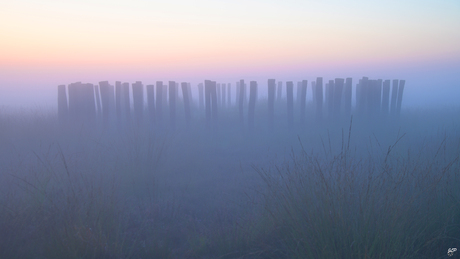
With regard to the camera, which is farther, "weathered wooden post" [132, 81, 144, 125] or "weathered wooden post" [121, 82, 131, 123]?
"weathered wooden post" [121, 82, 131, 123]

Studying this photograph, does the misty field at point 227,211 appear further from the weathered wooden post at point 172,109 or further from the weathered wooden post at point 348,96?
the weathered wooden post at point 348,96

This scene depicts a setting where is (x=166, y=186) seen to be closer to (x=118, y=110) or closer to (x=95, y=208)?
(x=95, y=208)

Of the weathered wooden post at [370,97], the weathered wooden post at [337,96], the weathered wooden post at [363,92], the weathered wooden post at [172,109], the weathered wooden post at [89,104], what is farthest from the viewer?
the weathered wooden post at [370,97]

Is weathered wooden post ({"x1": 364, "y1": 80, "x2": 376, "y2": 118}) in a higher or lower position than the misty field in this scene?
higher

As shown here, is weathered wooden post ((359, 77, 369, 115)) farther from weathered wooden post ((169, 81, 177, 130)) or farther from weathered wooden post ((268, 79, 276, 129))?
weathered wooden post ((169, 81, 177, 130))

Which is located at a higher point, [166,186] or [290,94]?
[290,94]

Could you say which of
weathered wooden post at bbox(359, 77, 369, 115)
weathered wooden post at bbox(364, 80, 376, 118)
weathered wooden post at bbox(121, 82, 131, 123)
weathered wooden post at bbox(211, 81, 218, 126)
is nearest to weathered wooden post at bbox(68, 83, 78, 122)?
weathered wooden post at bbox(121, 82, 131, 123)

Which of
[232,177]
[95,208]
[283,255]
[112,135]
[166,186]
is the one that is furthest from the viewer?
[112,135]

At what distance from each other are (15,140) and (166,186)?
4773mm

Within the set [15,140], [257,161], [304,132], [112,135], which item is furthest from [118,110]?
[304,132]

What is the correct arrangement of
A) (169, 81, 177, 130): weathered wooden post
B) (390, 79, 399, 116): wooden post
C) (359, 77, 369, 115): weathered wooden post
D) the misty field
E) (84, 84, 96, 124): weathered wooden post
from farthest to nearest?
(390, 79, 399, 116): wooden post
(359, 77, 369, 115): weathered wooden post
(169, 81, 177, 130): weathered wooden post
(84, 84, 96, 124): weathered wooden post
the misty field

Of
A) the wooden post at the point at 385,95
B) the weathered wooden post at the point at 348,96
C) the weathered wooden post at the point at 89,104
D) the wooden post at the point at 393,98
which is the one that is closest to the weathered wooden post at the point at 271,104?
the weathered wooden post at the point at 348,96

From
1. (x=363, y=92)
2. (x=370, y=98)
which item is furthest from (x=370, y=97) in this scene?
(x=363, y=92)

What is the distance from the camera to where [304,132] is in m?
10.9
